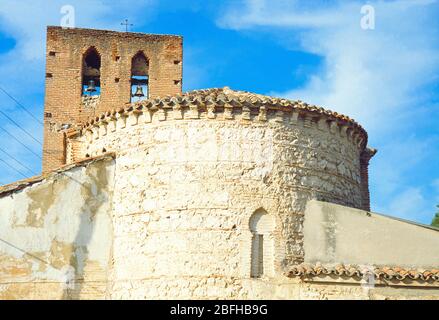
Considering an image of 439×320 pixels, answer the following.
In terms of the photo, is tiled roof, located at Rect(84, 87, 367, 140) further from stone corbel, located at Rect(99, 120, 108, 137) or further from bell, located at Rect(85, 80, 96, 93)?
bell, located at Rect(85, 80, 96, 93)

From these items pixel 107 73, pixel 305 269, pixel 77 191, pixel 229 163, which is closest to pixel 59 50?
pixel 107 73

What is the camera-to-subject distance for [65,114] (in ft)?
76.9

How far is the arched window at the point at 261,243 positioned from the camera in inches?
637

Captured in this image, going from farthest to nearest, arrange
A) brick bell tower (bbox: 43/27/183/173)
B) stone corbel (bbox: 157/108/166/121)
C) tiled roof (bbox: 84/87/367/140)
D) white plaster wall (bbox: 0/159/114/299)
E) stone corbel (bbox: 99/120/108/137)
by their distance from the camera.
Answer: brick bell tower (bbox: 43/27/183/173) < stone corbel (bbox: 99/120/108/137) < stone corbel (bbox: 157/108/166/121) < tiled roof (bbox: 84/87/367/140) < white plaster wall (bbox: 0/159/114/299)

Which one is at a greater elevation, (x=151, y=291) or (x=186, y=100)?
(x=186, y=100)

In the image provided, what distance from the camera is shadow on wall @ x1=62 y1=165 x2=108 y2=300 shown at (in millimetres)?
16766

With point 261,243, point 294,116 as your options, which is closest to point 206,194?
point 261,243

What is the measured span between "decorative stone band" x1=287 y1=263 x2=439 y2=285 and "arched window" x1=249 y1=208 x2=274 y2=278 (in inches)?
30.3

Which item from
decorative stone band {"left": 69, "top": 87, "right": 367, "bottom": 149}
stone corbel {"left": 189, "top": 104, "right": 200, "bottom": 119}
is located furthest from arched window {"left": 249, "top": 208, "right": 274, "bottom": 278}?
stone corbel {"left": 189, "top": 104, "right": 200, "bottom": 119}

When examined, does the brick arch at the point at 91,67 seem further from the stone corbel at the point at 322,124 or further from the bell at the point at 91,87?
the stone corbel at the point at 322,124

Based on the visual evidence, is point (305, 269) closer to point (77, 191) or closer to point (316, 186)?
point (316, 186)

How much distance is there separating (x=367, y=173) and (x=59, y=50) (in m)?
9.29

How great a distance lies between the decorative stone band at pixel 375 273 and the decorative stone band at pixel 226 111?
3.10 m

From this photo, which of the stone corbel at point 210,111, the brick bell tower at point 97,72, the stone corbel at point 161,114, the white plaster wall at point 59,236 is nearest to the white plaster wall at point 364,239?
the stone corbel at point 210,111
